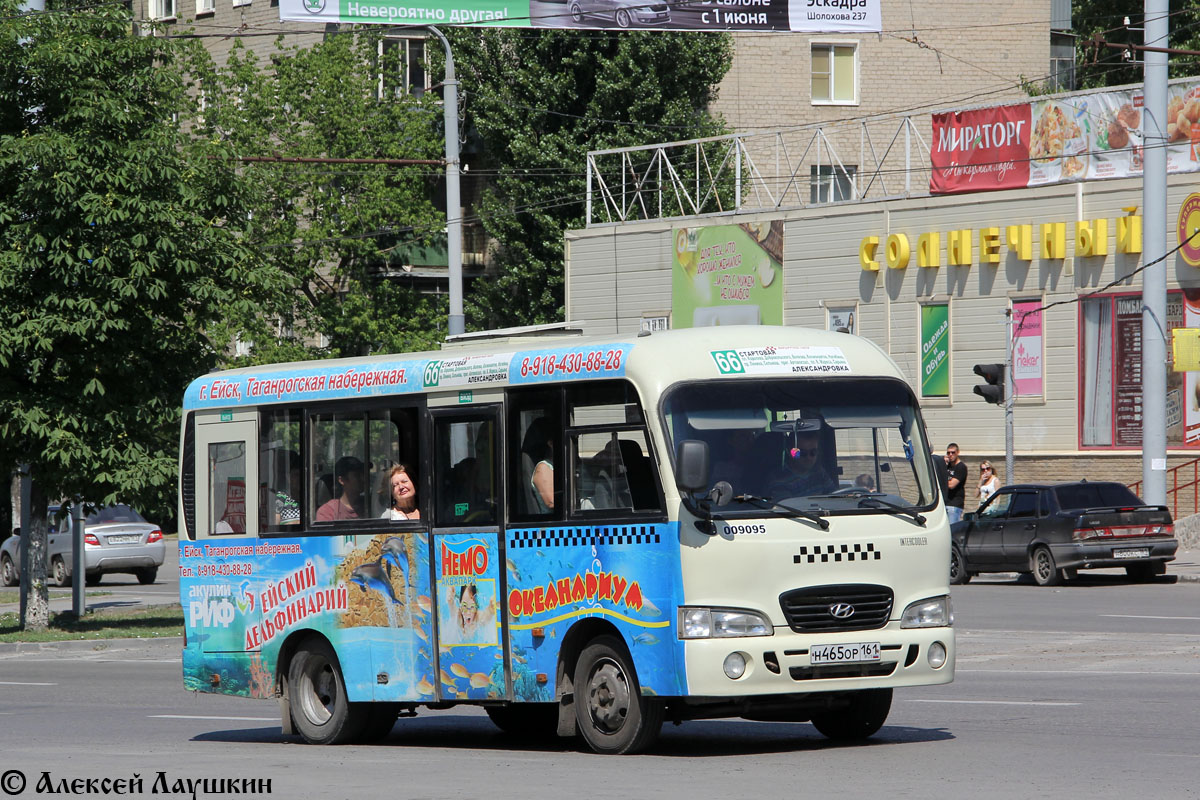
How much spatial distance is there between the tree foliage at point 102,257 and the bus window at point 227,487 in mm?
9561

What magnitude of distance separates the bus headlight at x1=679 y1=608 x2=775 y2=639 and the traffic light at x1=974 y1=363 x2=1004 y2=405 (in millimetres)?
18599

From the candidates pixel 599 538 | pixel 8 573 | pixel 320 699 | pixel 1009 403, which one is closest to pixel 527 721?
pixel 320 699

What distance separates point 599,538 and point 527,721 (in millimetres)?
2236

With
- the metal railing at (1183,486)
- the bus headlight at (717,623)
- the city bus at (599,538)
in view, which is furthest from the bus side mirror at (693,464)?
the metal railing at (1183,486)

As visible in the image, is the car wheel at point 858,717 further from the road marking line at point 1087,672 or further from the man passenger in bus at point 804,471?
the road marking line at point 1087,672

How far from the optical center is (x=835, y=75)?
176 feet

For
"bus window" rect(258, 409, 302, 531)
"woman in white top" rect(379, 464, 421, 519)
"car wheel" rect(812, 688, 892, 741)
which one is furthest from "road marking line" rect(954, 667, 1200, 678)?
"bus window" rect(258, 409, 302, 531)

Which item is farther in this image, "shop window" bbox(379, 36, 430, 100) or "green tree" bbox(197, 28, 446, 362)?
"shop window" bbox(379, 36, 430, 100)

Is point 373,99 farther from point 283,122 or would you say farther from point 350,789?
point 350,789

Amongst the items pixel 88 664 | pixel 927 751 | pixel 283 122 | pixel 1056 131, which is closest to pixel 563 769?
pixel 927 751

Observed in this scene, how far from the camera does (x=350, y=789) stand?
9.81m

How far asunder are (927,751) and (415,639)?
3.40m

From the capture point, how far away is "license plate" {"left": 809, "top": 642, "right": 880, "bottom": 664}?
10.6 metres

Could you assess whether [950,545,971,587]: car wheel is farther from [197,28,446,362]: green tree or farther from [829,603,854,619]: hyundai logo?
[197,28,446,362]: green tree
